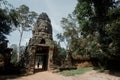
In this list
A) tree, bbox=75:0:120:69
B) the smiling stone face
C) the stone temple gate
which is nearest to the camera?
tree, bbox=75:0:120:69

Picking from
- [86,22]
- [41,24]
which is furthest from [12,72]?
[86,22]

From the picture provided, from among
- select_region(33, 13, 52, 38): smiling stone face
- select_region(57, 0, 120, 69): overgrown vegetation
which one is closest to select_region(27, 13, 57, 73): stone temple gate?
select_region(33, 13, 52, 38): smiling stone face

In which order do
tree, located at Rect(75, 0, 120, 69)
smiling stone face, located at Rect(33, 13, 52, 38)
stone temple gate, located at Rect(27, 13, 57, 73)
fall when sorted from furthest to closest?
smiling stone face, located at Rect(33, 13, 52, 38) < stone temple gate, located at Rect(27, 13, 57, 73) < tree, located at Rect(75, 0, 120, 69)

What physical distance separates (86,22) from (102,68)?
627 cm

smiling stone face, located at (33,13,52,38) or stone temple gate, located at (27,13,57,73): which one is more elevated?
smiling stone face, located at (33,13,52,38)

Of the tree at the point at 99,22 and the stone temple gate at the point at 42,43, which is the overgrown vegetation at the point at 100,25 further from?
the stone temple gate at the point at 42,43

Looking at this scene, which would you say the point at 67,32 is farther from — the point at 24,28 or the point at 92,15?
the point at 92,15

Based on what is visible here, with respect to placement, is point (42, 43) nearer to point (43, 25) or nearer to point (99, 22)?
point (43, 25)

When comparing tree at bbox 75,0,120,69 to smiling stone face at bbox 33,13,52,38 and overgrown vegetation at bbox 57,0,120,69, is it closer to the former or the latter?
overgrown vegetation at bbox 57,0,120,69

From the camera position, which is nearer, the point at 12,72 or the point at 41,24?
the point at 12,72

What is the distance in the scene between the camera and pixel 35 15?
37969 millimetres

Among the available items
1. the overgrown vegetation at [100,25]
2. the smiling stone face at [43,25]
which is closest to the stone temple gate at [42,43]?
the smiling stone face at [43,25]

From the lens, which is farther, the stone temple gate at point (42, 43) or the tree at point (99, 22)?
the stone temple gate at point (42, 43)

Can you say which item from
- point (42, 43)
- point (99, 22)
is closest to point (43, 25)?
point (42, 43)
